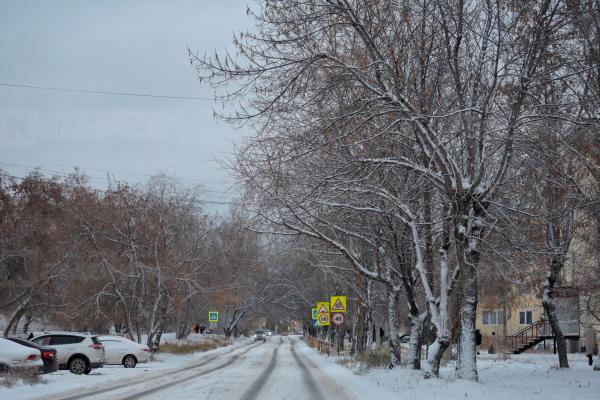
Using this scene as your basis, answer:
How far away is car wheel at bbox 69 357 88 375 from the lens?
91.0 ft

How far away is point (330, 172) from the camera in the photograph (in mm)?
18734

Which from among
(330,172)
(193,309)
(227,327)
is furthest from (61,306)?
(227,327)

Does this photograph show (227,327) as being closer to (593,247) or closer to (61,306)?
(61,306)

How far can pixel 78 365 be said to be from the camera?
91.8 feet

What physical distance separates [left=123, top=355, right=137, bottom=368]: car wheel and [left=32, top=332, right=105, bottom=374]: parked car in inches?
200

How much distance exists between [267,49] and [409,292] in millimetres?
10717

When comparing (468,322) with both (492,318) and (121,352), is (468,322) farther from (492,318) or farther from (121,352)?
(492,318)

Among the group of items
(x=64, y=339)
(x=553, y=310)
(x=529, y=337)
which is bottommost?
(x=64, y=339)

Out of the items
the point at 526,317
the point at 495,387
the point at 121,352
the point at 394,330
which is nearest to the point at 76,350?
the point at 121,352

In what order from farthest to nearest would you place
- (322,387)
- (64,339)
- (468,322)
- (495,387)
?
(64,339)
(322,387)
(468,322)
(495,387)

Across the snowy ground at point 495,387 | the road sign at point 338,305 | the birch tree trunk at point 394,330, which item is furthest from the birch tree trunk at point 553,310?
the road sign at point 338,305

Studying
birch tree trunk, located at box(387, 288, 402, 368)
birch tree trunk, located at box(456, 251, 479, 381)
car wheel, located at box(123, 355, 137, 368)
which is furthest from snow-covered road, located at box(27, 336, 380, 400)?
car wheel, located at box(123, 355, 137, 368)

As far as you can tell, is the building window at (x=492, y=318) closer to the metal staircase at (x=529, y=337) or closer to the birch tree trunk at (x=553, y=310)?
the metal staircase at (x=529, y=337)

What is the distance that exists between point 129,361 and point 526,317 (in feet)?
141
